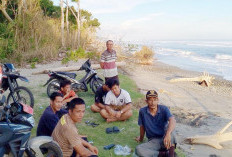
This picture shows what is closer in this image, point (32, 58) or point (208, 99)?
point (208, 99)

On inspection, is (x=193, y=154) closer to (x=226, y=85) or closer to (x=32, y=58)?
(x=226, y=85)

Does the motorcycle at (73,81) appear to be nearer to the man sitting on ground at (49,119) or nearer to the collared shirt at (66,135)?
the man sitting on ground at (49,119)

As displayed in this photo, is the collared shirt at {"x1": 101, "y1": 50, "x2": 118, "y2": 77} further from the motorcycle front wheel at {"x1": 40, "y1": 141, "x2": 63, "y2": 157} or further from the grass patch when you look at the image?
the motorcycle front wheel at {"x1": 40, "y1": 141, "x2": 63, "y2": 157}

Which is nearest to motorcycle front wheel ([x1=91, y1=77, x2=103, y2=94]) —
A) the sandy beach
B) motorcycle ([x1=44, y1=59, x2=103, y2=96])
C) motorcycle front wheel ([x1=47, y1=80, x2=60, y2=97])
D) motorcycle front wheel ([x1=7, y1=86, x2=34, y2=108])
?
motorcycle ([x1=44, y1=59, x2=103, y2=96])

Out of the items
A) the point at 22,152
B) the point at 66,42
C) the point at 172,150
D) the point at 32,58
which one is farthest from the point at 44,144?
the point at 66,42

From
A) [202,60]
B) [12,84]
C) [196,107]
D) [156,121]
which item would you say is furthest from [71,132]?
[202,60]

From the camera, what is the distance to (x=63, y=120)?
312 centimetres

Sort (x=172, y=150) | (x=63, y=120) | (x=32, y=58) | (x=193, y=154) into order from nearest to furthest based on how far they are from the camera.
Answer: (x=63, y=120) < (x=172, y=150) < (x=193, y=154) < (x=32, y=58)

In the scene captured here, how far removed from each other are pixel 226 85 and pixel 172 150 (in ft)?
32.3

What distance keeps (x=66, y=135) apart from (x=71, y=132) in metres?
0.09

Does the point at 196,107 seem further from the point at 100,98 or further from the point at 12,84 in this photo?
the point at 12,84

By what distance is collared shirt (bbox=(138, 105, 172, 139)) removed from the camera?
168 inches

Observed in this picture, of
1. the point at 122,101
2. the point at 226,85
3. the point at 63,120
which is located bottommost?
the point at 226,85

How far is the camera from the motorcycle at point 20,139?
10.4ft
